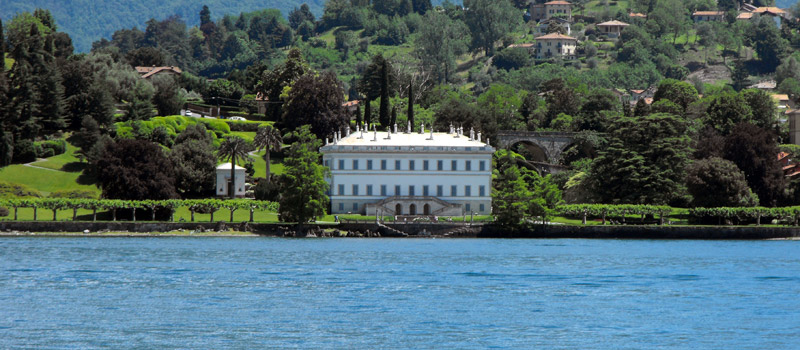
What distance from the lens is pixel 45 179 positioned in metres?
101

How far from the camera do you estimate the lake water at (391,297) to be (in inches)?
1665

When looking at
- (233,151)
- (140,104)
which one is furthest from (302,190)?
(140,104)

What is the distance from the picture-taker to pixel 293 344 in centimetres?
4059

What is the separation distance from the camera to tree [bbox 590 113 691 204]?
9506 centimetres

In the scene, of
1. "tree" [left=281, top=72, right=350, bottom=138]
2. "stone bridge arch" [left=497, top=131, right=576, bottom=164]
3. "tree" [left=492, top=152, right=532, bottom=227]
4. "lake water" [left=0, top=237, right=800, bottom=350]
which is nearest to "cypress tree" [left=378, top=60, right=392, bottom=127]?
"tree" [left=281, top=72, right=350, bottom=138]

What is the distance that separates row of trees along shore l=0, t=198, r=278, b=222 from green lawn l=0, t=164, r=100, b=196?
6.66m

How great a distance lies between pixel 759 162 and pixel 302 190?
35964mm

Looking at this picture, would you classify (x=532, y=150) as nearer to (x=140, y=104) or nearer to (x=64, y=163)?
(x=140, y=104)

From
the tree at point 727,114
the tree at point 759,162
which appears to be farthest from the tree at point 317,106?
the tree at point 759,162

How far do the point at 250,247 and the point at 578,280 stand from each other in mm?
24491

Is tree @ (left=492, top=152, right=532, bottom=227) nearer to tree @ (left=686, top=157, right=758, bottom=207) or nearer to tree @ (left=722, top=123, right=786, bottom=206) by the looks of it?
tree @ (left=686, top=157, right=758, bottom=207)

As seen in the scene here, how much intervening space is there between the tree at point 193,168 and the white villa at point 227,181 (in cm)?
57

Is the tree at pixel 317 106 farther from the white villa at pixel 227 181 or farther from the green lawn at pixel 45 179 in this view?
the green lawn at pixel 45 179

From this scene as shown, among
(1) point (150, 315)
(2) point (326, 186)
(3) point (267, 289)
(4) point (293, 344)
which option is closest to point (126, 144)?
(2) point (326, 186)
